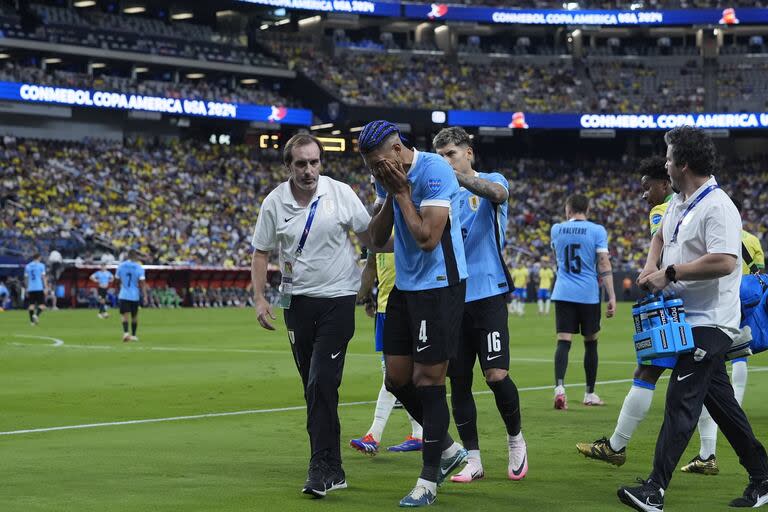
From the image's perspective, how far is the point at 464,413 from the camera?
351 inches

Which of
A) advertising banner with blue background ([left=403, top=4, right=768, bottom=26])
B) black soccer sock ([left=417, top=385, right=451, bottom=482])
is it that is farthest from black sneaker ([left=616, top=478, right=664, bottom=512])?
advertising banner with blue background ([left=403, top=4, right=768, bottom=26])

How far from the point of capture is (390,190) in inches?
295

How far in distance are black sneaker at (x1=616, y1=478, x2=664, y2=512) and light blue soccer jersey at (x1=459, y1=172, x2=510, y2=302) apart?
7.33ft

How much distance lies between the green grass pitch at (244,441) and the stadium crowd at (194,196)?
30.3 meters

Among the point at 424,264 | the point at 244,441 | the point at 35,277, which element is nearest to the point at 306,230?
the point at 424,264

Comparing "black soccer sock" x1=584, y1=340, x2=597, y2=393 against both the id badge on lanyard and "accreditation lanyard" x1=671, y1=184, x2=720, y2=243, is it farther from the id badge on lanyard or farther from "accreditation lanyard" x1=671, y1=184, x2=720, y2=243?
"accreditation lanyard" x1=671, y1=184, x2=720, y2=243

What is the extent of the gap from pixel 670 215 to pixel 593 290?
6.57m

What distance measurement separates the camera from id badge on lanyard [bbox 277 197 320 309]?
8.53 meters

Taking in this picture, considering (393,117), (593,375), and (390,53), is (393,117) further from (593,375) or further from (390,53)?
(593,375)

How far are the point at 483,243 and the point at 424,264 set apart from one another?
1.65m

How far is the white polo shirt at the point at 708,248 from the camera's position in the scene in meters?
7.25

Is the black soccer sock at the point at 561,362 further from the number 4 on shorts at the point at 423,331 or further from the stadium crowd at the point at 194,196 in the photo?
the stadium crowd at the point at 194,196

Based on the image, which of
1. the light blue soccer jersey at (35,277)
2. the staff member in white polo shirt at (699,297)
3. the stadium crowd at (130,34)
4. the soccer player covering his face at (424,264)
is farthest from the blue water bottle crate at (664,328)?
the stadium crowd at (130,34)

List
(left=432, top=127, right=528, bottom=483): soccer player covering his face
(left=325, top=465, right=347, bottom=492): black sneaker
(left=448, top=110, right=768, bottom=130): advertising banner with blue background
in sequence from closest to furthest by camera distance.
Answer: (left=325, top=465, right=347, bottom=492): black sneaker → (left=432, top=127, right=528, bottom=483): soccer player covering his face → (left=448, top=110, right=768, bottom=130): advertising banner with blue background
